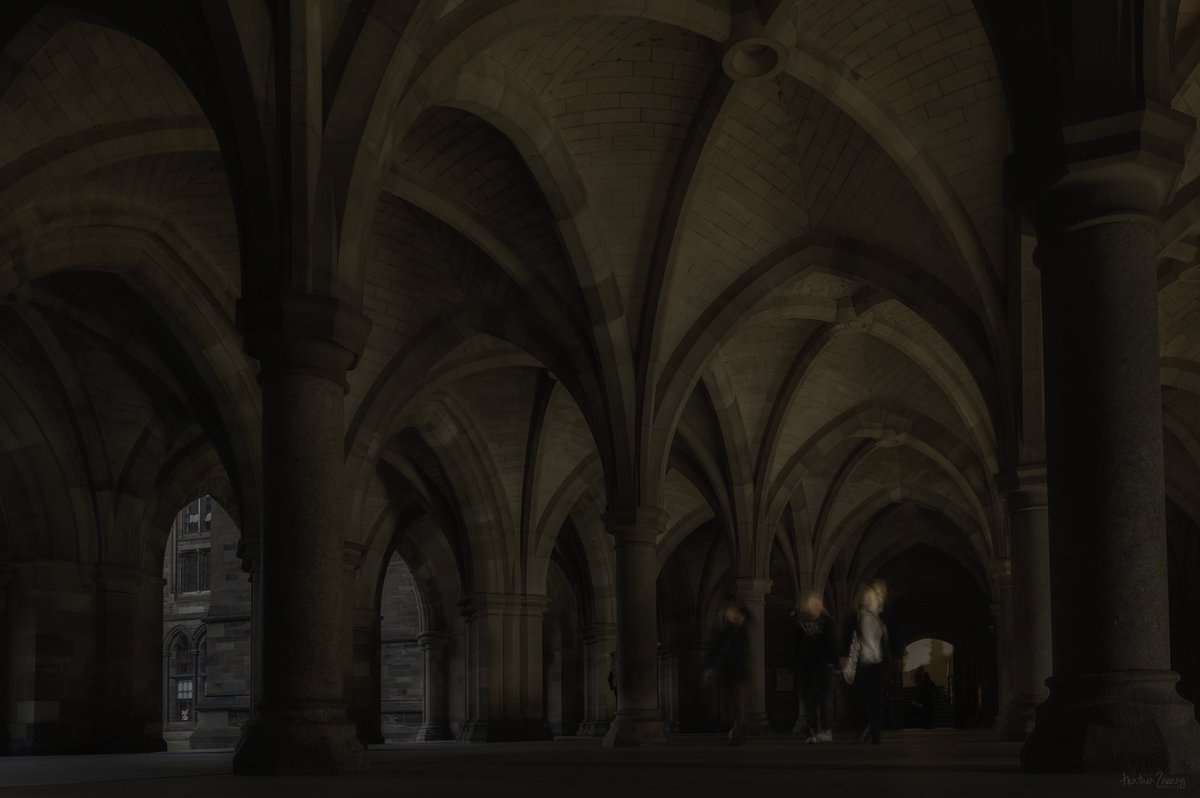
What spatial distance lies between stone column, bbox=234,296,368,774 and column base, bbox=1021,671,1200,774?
4.93m

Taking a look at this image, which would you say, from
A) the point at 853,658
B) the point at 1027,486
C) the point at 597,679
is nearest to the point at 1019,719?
the point at 1027,486

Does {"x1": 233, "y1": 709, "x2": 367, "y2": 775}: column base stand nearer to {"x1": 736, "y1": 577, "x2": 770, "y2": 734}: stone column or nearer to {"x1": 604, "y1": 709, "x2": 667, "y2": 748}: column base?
{"x1": 604, "y1": 709, "x2": 667, "y2": 748}: column base

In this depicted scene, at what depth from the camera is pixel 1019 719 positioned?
17.0 meters

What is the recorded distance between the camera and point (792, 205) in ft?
62.8

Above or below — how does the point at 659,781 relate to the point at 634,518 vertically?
below

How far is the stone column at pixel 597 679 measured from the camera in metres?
37.3

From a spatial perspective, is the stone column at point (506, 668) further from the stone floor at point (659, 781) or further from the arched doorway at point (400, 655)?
the stone floor at point (659, 781)

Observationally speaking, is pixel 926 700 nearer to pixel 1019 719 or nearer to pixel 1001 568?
pixel 1001 568

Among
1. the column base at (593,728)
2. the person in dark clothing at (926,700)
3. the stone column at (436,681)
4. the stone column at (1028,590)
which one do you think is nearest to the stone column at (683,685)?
the column base at (593,728)

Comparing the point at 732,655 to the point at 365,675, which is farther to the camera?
the point at 365,675

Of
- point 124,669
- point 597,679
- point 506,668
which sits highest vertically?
point 124,669

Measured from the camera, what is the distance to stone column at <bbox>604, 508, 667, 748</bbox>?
18.5 metres

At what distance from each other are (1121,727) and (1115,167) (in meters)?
2.98

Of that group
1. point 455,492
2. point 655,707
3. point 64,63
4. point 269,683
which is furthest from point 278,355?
point 455,492
